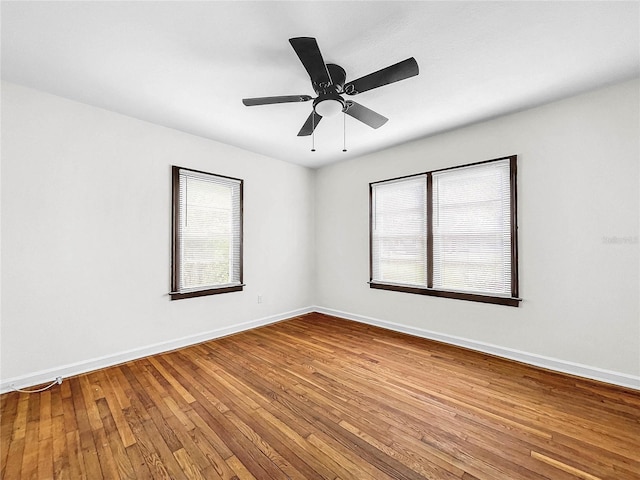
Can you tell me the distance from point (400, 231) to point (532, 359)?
2.11 m

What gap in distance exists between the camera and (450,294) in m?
3.52

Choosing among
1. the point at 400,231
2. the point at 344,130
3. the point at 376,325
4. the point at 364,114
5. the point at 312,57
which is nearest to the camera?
the point at 312,57

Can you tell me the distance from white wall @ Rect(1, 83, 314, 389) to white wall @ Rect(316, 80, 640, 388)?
10.9 ft

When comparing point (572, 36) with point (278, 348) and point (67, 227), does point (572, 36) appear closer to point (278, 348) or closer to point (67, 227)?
point (278, 348)

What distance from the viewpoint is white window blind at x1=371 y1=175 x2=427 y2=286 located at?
3.88 meters

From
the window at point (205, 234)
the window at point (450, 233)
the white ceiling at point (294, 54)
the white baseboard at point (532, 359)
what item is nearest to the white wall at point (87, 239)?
the window at point (205, 234)

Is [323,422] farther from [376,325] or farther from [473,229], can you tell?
[473,229]

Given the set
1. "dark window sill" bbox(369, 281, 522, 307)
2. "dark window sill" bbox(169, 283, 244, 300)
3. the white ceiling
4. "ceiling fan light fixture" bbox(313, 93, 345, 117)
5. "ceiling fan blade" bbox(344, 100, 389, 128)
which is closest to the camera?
the white ceiling

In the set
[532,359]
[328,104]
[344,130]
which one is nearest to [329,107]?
[328,104]

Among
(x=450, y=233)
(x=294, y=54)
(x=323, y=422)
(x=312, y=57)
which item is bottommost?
(x=323, y=422)

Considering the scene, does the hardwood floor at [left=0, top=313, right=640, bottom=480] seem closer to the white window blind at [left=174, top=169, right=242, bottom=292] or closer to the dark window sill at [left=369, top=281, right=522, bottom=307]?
the dark window sill at [left=369, top=281, right=522, bottom=307]

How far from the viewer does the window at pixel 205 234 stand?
348 cm

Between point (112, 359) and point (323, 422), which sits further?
point (112, 359)

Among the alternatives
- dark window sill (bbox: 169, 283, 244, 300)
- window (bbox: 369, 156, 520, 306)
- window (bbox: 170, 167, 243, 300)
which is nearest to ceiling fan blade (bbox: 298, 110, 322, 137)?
window (bbox: 170, 167, 243, 300)
